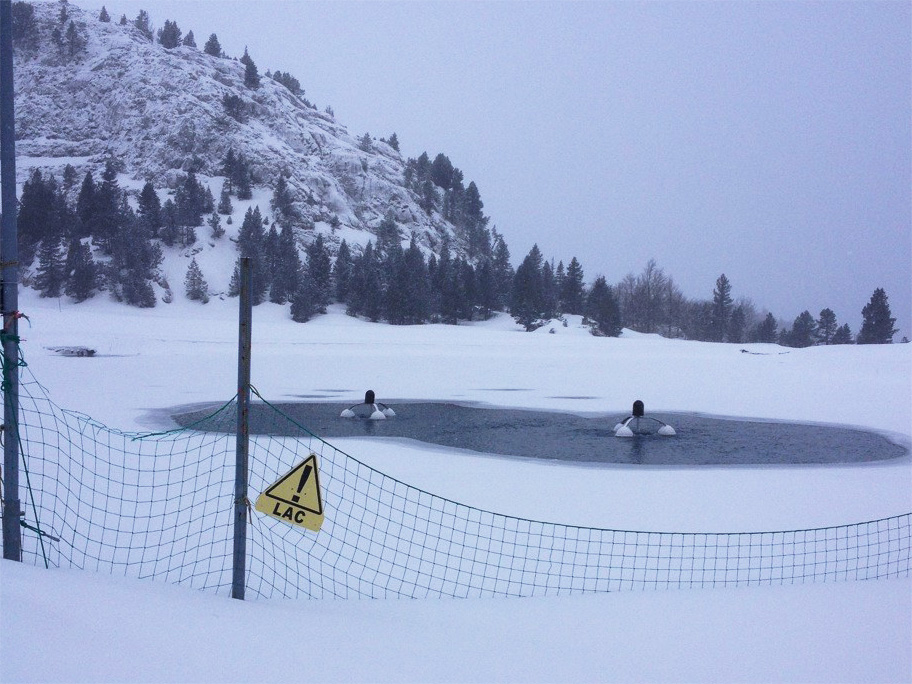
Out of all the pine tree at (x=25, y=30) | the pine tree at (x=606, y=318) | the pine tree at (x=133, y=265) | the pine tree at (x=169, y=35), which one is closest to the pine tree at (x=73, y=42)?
the pine tree at (x=25, y=30)

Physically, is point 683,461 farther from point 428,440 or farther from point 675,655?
point 675,655

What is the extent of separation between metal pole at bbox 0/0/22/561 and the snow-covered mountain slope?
70.2m

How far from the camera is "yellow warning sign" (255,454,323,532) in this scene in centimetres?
404

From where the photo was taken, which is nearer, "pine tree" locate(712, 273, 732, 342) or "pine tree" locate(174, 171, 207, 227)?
"pine tree" locate(174, 171, 207, 227)

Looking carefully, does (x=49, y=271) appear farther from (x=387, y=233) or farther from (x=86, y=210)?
(x=387, y=233)

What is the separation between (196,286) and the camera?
193ft

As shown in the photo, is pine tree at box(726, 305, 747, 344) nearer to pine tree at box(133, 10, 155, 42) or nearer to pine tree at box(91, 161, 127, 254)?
pine tree at box(91, 161, 127, 254)

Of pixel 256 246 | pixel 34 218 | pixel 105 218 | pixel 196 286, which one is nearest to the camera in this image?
pixel 34 218

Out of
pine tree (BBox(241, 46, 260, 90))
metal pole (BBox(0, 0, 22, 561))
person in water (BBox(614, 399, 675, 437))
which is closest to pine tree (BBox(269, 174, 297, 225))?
pine tree (BBox(241, 46, 260, 90))

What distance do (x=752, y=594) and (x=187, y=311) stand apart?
5660cm

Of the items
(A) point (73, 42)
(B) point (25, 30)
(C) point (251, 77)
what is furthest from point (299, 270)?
(B) point (25, 30)

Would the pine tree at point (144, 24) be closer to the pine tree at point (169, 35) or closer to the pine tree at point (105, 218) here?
the pine tree at point (169, 35)

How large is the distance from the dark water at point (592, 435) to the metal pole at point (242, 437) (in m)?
7.18

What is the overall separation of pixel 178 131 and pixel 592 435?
8224cm
